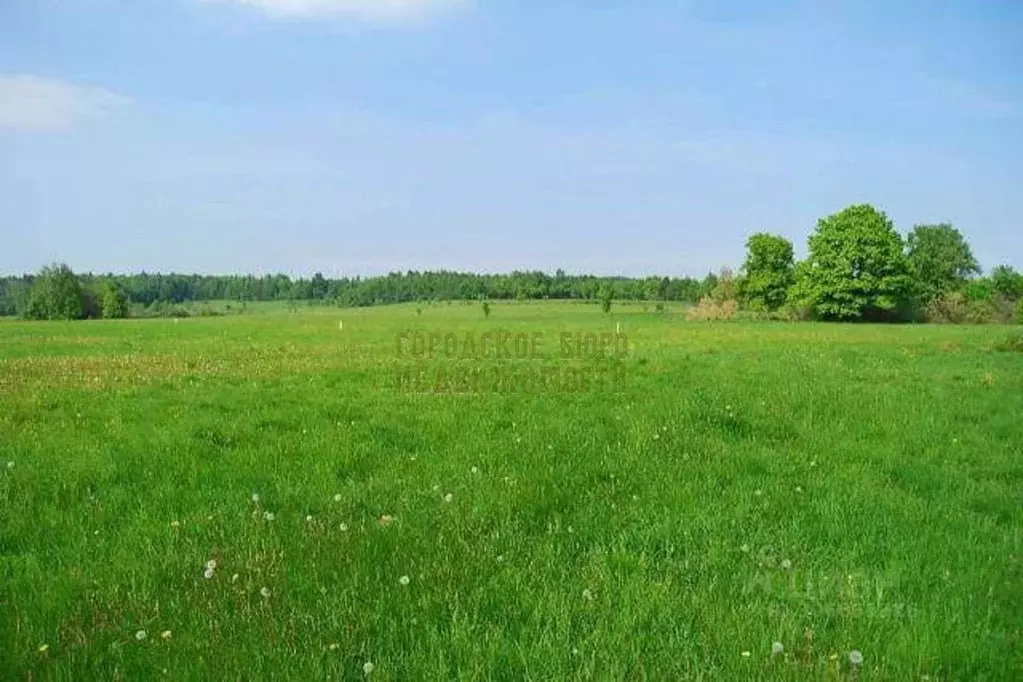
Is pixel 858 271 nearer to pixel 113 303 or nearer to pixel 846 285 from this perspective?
pixel 846 285

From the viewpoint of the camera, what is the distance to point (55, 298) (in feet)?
404

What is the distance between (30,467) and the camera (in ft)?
28.5

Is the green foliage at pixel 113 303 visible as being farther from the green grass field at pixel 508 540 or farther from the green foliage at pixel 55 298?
the green grass field at pixel 508 540

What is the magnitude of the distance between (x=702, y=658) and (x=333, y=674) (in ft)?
7.40

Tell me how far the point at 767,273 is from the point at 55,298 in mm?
114534

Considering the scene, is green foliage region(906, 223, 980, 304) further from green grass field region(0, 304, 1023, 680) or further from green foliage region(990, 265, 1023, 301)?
green grass field region(0, 304, 1023, 680)

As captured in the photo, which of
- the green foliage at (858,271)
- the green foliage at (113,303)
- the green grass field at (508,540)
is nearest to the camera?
the green grass field at (508,540)

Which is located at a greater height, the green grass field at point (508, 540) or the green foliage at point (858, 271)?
the green foliage at point (858, 271)

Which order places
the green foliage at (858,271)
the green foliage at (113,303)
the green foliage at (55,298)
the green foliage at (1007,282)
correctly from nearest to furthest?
the green foliage at (858,271)
the green foliage at (1007,282)
the green foliage at (55,298)
the green foliage at (113,303)

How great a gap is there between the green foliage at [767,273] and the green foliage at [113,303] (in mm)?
108910

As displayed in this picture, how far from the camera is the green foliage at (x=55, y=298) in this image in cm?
12238

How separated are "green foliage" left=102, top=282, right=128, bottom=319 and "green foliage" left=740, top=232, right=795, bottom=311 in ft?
357

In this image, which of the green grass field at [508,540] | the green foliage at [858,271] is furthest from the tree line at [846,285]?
the green grass field at [508,540]

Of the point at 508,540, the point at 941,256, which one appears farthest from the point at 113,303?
the point at 508,540
